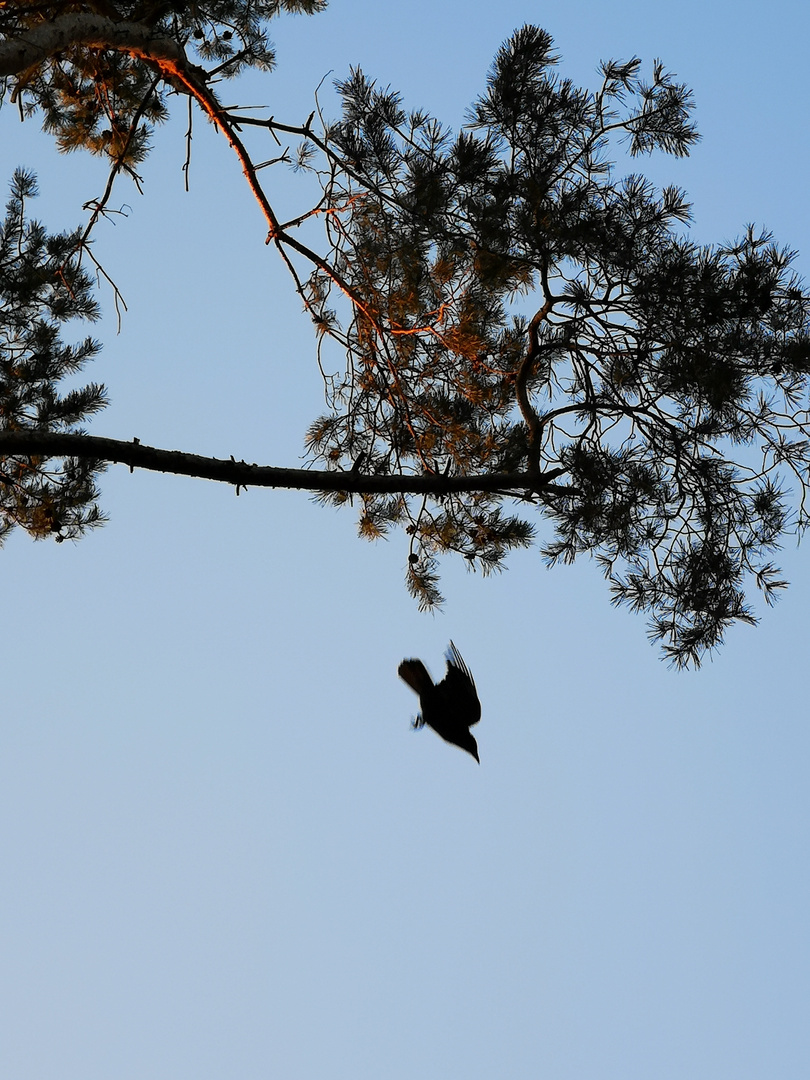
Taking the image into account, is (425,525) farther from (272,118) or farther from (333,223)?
(272,118)

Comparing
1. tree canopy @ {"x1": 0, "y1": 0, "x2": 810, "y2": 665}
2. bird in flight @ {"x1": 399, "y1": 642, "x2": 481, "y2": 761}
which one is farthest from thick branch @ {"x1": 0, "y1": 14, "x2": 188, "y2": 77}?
bird in flight @ {"x1": 399, "y1": 642, "x2": 481, "y2": 761}

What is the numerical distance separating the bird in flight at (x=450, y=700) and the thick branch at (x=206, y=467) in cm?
73

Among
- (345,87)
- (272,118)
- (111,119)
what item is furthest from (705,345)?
(111,119)

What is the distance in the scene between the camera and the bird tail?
12.3 feet

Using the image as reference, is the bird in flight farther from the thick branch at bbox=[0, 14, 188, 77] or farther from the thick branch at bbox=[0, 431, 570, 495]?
the thick branch at bbox=[0, 14, 188, 77]

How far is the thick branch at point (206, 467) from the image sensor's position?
2766mm

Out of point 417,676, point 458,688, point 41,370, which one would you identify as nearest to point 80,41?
point 41,370

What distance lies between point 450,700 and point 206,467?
4.61ft

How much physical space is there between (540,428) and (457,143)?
1.17 meters

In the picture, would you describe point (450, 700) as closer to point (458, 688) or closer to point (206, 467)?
point (458, 688)

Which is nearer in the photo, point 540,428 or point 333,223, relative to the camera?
point 540,428

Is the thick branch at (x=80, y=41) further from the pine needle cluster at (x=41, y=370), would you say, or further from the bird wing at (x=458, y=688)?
the bird wing at (x=458, y=688)

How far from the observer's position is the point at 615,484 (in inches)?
158

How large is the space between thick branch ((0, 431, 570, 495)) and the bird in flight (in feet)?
2.41
